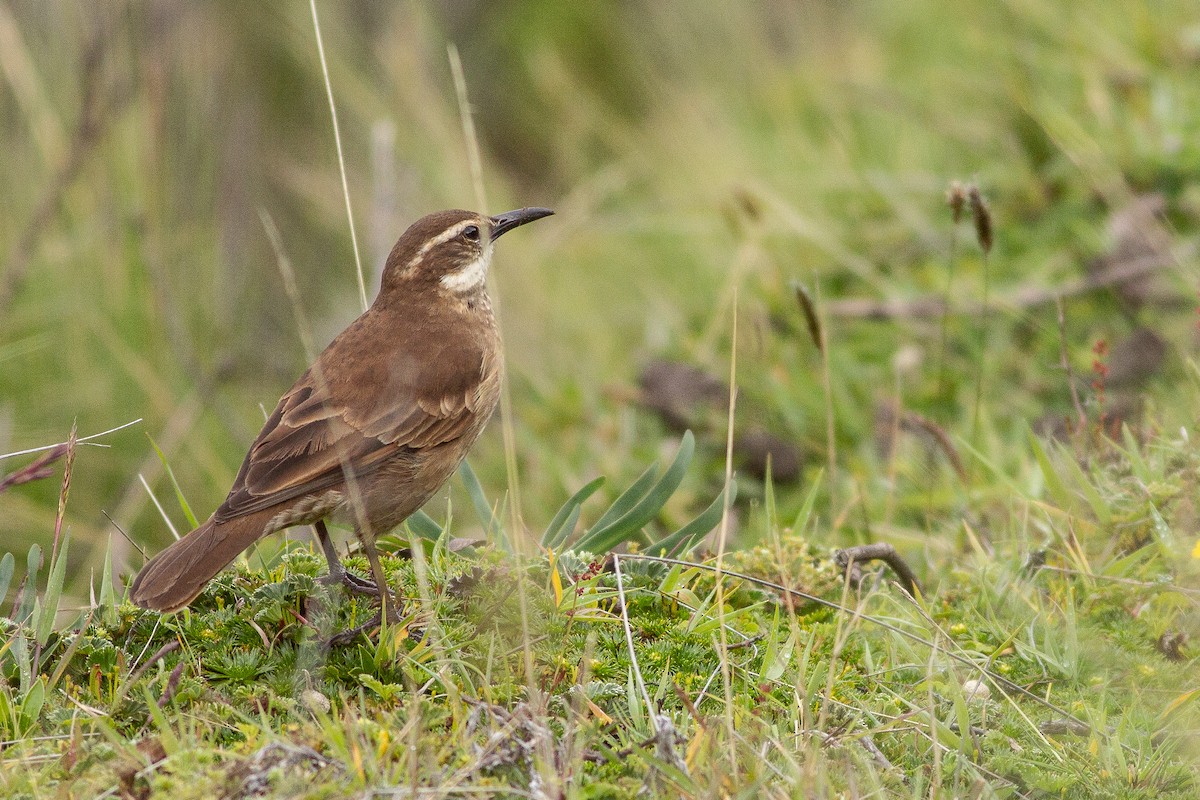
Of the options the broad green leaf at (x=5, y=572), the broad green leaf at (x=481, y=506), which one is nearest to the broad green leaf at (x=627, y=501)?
the broad green leaf at (x=481, y=506)

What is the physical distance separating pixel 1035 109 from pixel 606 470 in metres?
3.65

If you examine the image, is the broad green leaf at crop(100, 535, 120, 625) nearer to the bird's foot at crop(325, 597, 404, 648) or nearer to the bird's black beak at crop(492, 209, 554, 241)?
the bird's foot at crop(325, 597, 404, 648)

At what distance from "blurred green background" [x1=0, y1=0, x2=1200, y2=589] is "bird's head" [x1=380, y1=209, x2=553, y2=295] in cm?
→ 26

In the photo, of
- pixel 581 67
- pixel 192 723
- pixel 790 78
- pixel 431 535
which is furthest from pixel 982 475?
pixel 581 67

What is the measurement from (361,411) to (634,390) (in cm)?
329

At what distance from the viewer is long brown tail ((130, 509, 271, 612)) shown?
3650 millimetres

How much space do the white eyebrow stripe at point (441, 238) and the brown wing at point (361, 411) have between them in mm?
372

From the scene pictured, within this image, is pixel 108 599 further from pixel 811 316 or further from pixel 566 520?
pixel 811 316

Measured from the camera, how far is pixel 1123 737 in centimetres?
352

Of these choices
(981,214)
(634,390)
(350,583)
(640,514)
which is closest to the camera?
(350,583)

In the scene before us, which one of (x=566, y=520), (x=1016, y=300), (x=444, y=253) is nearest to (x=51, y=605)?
(x=566, y=520)

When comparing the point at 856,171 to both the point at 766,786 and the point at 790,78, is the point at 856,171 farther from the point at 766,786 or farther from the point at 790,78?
the point at 766,786

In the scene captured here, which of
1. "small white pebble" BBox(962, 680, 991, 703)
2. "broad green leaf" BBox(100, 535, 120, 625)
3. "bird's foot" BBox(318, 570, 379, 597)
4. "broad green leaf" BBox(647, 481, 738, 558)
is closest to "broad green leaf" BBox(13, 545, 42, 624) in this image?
"broad green leaf" BBox(100, 535, 120, 625)

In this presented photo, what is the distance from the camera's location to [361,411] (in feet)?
15.1
